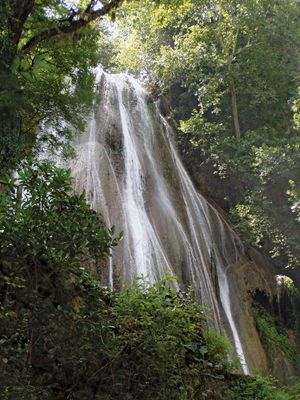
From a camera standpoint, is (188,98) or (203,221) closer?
(203,221)

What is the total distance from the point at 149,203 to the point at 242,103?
7.57 m

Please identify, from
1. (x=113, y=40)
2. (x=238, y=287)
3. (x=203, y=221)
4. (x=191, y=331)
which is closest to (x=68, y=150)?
(x=191, y=331)

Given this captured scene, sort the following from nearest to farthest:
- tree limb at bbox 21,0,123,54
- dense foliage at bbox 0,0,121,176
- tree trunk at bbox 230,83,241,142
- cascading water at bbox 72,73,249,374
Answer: dense foliage at bbox 0,0,121,176, tree limb at bbox 21,0,123,54, cascading water at bbox 72,73,249,374, tree trunk at bbox 230,83,241,142

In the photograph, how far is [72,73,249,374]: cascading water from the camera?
10914 mm

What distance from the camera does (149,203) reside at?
12398 mm

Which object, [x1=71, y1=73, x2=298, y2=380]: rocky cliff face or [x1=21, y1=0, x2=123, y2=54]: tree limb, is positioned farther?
[x1=71, y1=73, x2=298, y2=380]: rocky cliff face

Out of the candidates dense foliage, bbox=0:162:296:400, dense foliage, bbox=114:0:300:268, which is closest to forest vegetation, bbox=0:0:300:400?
dense foliage, bbox=0:162:296:400

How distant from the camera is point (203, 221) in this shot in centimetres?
1423

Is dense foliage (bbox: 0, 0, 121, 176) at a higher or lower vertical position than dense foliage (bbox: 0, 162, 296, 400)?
higher

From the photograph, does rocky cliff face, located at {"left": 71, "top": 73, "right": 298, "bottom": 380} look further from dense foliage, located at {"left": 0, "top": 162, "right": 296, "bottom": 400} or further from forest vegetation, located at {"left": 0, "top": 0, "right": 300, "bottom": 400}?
dense foliage, located at {"left": 0, "top": 162, "right": 296, "bottom": 400}

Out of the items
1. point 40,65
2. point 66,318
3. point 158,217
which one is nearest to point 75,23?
point 40,65

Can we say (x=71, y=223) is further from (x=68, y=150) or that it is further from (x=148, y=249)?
(x=148, y=249)

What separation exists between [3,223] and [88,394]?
1.53 m

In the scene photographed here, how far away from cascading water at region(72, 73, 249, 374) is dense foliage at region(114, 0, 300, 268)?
47.0 inches
